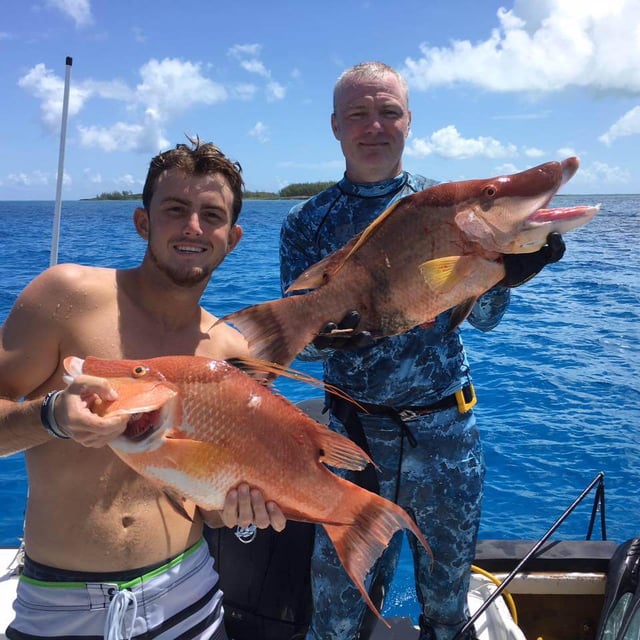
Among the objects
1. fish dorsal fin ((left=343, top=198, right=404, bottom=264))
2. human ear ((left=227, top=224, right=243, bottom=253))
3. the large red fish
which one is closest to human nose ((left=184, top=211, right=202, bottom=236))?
human ear ((left=227, top=224, right=243, bottom=253))

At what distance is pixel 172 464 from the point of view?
4.85 feet

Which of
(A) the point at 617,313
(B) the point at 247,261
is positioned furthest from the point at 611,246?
(B) the point at 247,261

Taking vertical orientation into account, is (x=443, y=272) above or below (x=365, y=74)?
below

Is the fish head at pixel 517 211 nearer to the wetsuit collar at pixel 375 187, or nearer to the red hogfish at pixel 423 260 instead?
the red hogfish at pixel 423 260

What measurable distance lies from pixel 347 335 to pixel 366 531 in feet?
2.11

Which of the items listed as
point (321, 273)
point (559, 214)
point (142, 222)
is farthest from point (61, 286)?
point (559, 214)

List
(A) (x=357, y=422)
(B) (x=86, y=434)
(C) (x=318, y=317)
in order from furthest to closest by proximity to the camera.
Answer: (A) (x=357, y=422) < (C) (x=318, y=317) < (B) (x=86, y=434)

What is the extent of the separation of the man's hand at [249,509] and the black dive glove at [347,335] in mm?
617

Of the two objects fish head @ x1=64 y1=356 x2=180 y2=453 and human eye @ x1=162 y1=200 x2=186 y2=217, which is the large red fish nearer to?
fish head @ x1=64 y1=356 x2=180 y2=453

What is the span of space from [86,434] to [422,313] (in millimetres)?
1127

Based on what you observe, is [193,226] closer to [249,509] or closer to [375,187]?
[375,187]

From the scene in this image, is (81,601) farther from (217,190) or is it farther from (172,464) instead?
(217,190)

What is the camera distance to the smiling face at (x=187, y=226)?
2.08 meters

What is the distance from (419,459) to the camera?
8.10 ft
